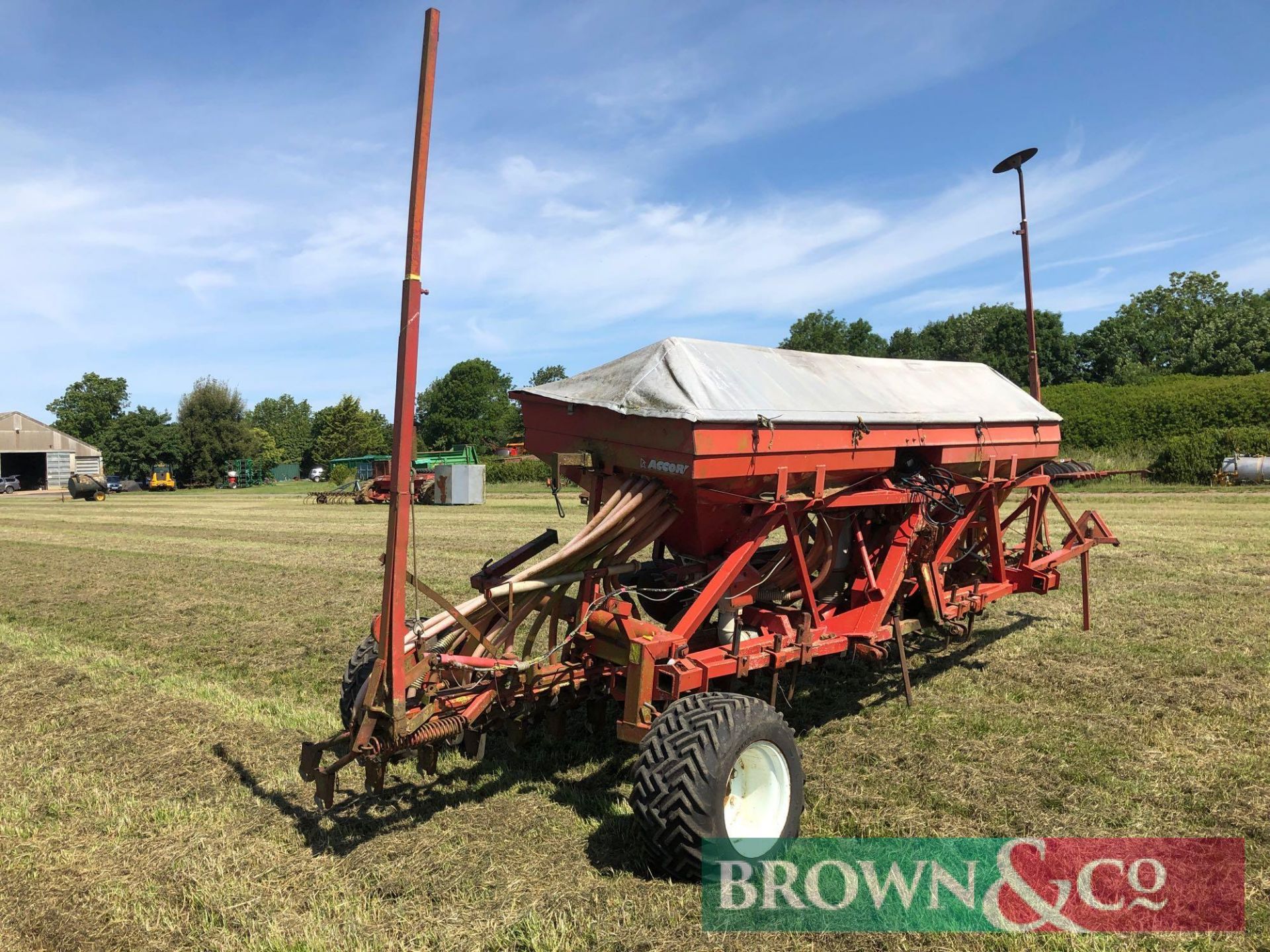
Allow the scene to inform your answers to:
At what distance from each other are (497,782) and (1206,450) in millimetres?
28089

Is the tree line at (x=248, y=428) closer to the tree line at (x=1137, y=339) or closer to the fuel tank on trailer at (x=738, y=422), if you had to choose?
the tree line at (x=1137, y=339)

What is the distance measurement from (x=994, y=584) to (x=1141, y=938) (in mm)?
4076

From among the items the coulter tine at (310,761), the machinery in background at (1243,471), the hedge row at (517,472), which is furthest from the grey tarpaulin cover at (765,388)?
the hedge row at (517,472)

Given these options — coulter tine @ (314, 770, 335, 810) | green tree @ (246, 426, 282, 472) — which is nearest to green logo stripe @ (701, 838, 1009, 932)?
coulter tine @ (314, 770, 335, 810)

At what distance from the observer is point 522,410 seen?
5.61m

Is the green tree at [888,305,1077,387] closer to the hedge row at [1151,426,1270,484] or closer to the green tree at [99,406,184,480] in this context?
the hedge row at [1151,426,1270,484]

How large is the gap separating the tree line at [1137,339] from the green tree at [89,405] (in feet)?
275

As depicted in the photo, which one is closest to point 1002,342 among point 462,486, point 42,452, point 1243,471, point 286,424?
point 1243,471

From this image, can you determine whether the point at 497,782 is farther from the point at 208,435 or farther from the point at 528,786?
the point at 208,435

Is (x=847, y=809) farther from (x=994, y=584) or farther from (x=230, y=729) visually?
(x=230, y=729)

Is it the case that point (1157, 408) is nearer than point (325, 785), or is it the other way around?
point (325, 785)

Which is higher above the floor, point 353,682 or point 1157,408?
point 1157,408

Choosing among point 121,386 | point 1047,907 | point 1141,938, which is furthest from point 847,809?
point 121,386

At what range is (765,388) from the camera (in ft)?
15.8
